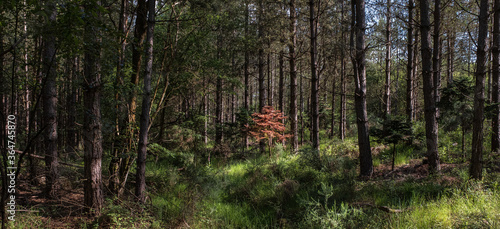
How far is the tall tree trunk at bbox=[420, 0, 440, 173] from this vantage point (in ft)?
19.1

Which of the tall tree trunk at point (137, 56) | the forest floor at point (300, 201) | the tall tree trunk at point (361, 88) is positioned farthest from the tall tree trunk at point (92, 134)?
the tall tree trunk at point (361, 88)

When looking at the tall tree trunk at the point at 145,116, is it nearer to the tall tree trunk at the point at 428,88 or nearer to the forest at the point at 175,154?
the forest at the point at 175,154

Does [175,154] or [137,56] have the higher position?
[137,56]

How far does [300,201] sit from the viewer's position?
17.5ft

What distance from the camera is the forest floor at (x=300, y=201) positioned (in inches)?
150

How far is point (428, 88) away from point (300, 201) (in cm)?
415

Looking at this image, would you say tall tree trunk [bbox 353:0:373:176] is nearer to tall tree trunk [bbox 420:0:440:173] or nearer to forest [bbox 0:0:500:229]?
forest [bbox 0:0:500:229]

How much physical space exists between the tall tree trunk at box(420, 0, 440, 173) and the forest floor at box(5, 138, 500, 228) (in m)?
0.48

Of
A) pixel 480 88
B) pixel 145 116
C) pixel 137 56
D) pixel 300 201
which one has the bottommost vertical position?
pixel 300 201

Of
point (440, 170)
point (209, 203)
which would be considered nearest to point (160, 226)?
point (209, 203)

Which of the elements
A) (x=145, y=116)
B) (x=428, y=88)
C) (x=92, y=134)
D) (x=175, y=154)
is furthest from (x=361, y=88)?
(x=92, y=134)

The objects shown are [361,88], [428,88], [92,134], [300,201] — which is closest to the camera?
[92,134]

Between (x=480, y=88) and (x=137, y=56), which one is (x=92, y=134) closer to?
(x=137, y=56)

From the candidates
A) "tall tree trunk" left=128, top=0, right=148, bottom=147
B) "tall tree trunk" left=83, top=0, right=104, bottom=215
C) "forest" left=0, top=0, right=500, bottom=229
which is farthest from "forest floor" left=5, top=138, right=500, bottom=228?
"tall tree trunk" left=128, top=0, right=148, bottom=147
